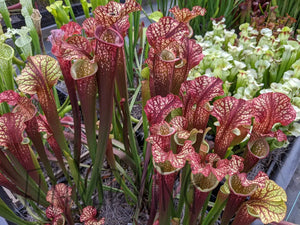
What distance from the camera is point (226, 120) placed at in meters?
0.46

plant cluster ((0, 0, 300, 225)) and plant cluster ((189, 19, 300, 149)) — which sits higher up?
plant cluster ((0, 0, 300, 225))

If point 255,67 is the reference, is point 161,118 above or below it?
above

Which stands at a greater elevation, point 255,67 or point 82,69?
point 82,69

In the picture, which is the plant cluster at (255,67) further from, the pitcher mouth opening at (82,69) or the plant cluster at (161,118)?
the pitcher mouth opening at (82,69)

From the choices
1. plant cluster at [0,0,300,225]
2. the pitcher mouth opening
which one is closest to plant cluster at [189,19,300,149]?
plant cluster at [0,0,300,225]

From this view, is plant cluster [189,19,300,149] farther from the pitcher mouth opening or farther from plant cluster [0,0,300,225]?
the pitcher mouth opening

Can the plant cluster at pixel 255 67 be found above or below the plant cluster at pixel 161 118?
below

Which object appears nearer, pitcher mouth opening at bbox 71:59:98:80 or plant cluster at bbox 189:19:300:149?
pitcher mouth opening at bbox 71:59:98:80

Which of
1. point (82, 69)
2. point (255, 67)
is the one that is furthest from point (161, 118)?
point (255, 67)

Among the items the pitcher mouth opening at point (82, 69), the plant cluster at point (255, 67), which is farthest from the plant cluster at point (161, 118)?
the plant cluster at point (255, 67)

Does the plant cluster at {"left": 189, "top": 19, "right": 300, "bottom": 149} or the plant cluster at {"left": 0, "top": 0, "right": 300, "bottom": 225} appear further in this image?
the plant cluster at {"left": 189, "top": 19, "right": 300, "bottom": 149}

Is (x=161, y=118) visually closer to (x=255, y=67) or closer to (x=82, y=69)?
(x=82, y=69)

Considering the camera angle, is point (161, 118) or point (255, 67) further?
point (255, 67)

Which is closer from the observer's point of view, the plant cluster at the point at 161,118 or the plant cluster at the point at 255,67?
the plant cluster at the point at 161,118
